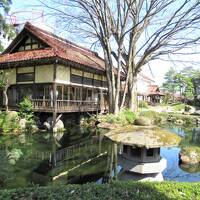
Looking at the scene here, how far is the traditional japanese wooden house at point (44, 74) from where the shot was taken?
20.0 metres

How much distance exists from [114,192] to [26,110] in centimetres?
1532

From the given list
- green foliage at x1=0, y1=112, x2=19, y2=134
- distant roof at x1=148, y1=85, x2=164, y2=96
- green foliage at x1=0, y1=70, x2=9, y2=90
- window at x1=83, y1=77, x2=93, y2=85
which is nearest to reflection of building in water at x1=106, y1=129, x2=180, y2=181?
green foliage at x1=0, y1=112, x2=19, y2=134

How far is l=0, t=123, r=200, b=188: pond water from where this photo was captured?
860 centimetres

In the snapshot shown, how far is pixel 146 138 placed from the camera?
22.6ft

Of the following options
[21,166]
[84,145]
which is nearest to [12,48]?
[84,145]

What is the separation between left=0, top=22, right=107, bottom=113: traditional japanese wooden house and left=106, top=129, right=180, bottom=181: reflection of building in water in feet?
40.2

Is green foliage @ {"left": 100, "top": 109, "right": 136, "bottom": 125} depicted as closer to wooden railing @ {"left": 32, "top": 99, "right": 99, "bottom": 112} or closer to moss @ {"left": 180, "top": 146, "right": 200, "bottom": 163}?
wooden railing @ {"left": 32, "top": 99, "right": 99, "bottom": 112}

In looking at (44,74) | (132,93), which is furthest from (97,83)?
(44,74)

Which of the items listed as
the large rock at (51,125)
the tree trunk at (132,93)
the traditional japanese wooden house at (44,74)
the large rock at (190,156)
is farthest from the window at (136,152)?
the tree trunk at (132,93)

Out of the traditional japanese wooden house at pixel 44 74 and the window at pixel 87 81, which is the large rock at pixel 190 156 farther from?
the window at pixel 87 81

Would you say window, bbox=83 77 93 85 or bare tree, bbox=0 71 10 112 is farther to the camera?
window, bbox=83 77 93 85

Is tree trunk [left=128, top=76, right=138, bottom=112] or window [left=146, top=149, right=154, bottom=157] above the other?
tree trunk [left=128, top=76, right=138, bottom=112]

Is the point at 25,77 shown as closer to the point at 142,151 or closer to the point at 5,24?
the point at 5,24

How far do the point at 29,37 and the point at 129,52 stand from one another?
8548mm
